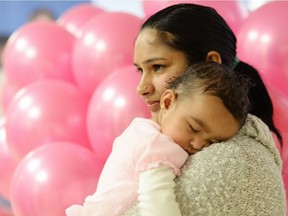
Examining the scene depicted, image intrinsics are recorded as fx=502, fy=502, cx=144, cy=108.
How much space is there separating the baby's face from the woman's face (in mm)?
114

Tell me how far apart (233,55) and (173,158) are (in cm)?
34

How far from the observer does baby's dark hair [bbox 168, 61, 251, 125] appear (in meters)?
0.90

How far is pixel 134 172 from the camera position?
94 cm

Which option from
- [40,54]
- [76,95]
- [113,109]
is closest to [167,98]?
[113,109]

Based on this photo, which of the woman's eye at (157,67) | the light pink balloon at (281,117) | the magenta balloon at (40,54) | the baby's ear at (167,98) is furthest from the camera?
the magenta balloon at (40,54)

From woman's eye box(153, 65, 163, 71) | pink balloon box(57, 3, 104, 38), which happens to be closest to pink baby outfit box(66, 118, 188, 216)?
woman's eye box(153, 65, 163, 71)

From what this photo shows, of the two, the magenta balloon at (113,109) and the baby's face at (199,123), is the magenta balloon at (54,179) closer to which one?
the magenta balloon at (113,109)

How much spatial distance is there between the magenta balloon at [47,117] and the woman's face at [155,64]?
25.6 inches

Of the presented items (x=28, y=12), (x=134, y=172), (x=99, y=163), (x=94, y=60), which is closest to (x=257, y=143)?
(x=134, y=172)

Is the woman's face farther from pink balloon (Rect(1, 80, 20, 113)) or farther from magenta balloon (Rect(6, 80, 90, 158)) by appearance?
pink balloon (Rect(1, 80, 20, 113))

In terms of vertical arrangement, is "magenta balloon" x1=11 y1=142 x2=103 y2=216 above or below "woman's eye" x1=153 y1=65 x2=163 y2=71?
below

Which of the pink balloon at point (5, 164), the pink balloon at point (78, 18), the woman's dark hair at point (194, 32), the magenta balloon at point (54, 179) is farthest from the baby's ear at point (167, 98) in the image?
the pink balloon at point (78, 18)

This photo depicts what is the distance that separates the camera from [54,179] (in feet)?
4.82

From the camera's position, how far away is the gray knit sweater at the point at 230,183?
2.80ft
